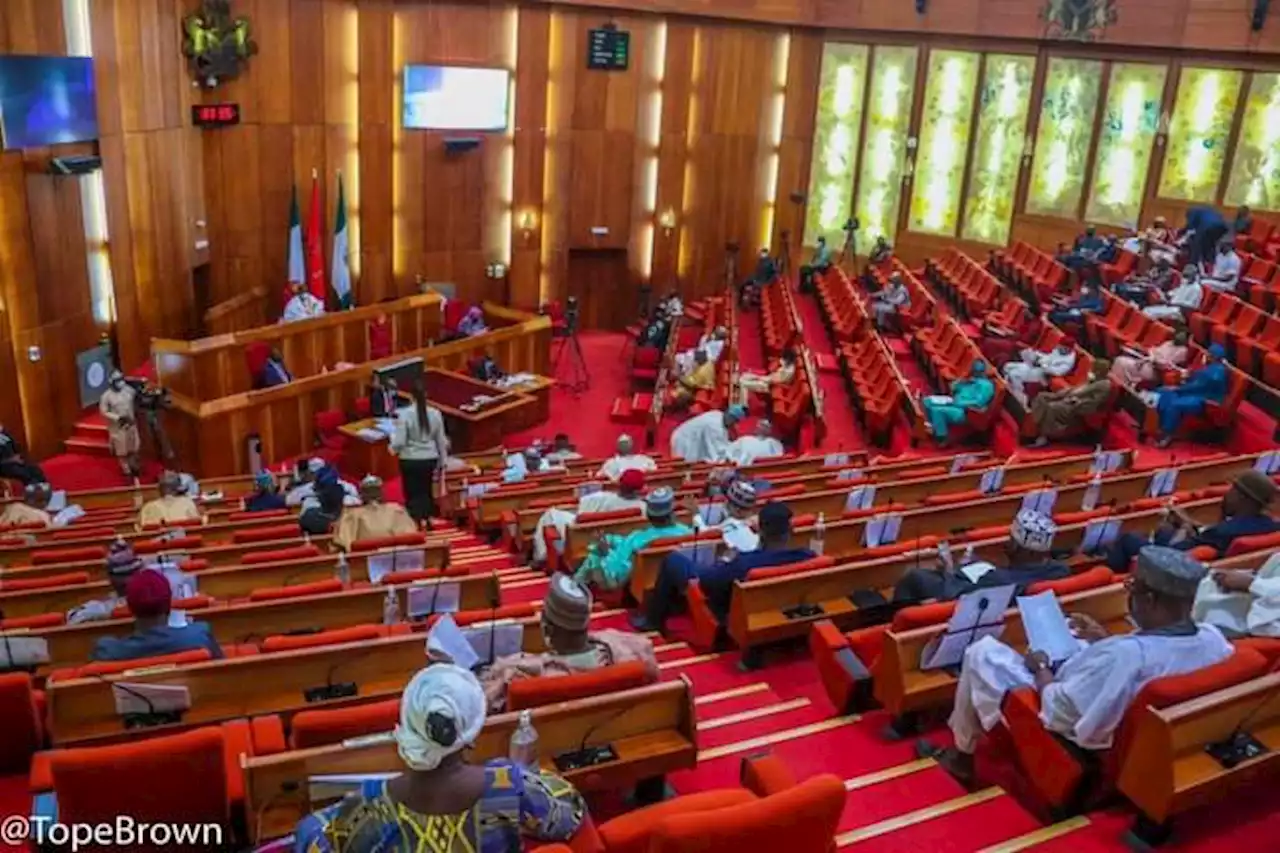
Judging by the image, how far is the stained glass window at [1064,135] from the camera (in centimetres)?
1644

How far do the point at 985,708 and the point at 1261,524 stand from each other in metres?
2.38

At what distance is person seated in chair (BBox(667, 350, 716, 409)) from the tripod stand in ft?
7.80

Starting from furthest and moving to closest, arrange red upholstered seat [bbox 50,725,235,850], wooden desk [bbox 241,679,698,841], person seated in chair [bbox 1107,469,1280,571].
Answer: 1. person seated in chair [bbox 1107,469,1280,571]
2. wooden desk [bbox 241,679,698,841]
3. red upholstered seat [bbox 50,725,235,850]

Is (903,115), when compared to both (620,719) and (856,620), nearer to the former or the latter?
(856,620)

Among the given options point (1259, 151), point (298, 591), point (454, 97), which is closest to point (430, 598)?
point (298, 591)

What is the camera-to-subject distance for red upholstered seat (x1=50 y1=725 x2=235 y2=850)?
2.69 meters

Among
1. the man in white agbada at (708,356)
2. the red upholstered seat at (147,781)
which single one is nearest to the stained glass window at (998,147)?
the man in white agbada at (708,356)

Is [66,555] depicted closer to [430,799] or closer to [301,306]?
[430,799]

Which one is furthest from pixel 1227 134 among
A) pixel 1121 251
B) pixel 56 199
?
pixel 56 199

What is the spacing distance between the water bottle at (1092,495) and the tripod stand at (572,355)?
8.98 metres

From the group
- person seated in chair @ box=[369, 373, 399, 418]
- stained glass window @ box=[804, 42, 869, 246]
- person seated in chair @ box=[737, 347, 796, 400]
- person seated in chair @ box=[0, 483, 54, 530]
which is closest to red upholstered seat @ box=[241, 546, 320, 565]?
person seated in chair @ box=[0, 483, 54, 530]

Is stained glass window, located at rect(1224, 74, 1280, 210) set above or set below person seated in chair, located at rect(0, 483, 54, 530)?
above

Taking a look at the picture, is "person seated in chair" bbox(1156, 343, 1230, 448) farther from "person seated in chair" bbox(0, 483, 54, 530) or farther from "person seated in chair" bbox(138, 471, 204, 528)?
"person seated in chair" bbox(0, 483, 54, 530)

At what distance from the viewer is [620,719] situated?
3346 millimetres
